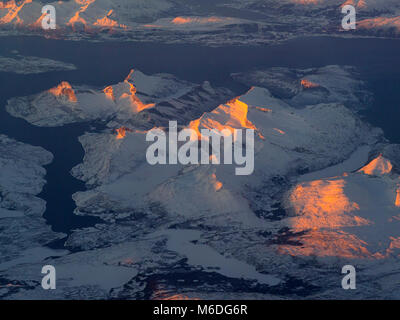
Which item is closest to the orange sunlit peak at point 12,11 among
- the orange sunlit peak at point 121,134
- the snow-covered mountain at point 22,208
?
the snow-covered mountain at point 22,208

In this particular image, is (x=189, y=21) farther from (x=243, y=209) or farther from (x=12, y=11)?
(x=243, y=209)

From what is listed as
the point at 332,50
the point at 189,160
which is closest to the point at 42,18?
the point at 332,50

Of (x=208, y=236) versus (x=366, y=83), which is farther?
(x=366, y=83)

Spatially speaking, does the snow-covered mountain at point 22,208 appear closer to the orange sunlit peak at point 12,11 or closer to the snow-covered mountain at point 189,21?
the snow-covered mountain at point 189,21

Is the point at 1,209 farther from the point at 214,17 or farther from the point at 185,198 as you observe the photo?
the point at 214,17

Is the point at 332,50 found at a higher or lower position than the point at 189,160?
higher

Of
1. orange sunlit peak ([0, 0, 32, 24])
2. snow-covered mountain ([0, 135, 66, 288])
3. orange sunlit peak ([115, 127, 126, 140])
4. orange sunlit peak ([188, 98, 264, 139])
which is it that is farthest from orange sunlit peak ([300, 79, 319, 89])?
orange sunlit peak ([0, 0, 32, 24])

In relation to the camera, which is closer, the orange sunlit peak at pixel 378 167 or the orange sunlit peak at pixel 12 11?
the orange sunlit peak at pixel 378 167

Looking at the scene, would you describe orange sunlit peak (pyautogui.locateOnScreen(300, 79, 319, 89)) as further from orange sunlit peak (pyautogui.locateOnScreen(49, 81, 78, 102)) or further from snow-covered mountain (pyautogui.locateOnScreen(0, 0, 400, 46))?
snow-covered mountain (pyautogui.locateOnScreen(0, 0, 400, 46))
